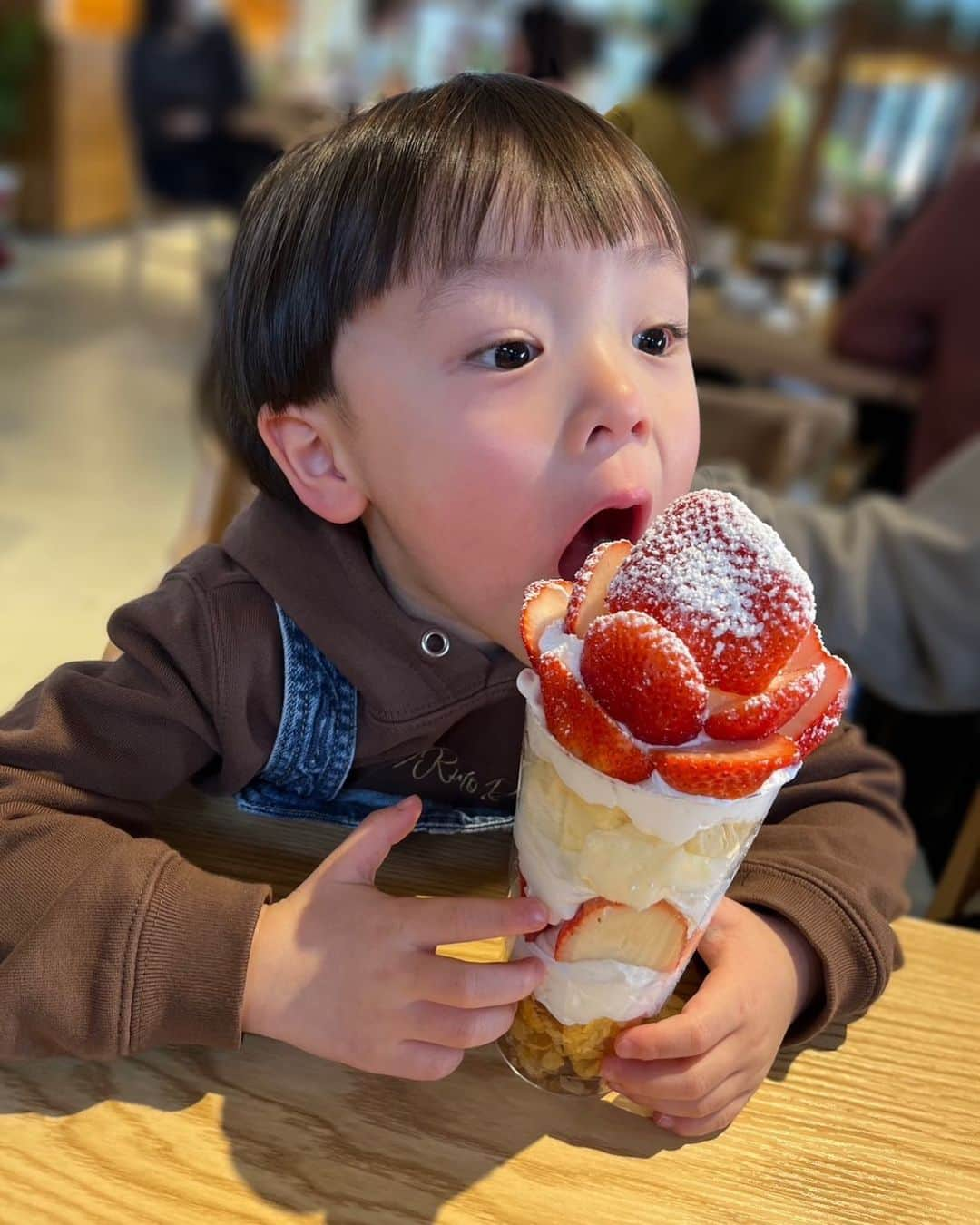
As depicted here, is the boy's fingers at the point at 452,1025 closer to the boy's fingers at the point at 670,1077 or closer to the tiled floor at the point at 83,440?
the boy's fingers at the point at 670,1077

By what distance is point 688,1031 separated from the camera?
57cm

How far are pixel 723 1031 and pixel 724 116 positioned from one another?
13.1 ft

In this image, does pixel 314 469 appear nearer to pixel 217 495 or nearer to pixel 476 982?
pixel 476 982

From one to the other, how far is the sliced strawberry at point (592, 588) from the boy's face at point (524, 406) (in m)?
0.14

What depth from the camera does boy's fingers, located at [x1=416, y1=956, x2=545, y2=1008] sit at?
548mm

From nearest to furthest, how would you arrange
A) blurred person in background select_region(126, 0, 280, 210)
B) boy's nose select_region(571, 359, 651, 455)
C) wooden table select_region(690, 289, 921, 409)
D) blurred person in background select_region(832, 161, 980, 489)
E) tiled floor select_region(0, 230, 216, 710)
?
1. boy's nose select_region(571, 359, 651, 455)
2. blurred person in background select_region(832, 161, 980, 489)
3. wooden table select_region(690, 289, 921, 409)
4. tiled floor select_region(0, 230, 216, 710)
5. blurred person in background select_region(126, 0, 280, 210)

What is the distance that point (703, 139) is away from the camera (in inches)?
154

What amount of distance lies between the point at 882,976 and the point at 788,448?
1496mm

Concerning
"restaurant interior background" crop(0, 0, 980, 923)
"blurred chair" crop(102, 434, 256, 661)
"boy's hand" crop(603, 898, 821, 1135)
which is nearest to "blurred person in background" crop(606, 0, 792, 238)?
"restaurant interior background" crop(0, 0, 980, 923)

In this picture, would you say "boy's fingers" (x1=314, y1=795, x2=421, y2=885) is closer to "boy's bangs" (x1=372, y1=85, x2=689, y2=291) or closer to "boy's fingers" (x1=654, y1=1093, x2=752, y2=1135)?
"boy's fingers" (x1=654, y1=1093, x2=752, y2=1135)

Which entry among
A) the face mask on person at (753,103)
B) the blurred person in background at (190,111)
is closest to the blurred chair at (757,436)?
the face mask on person at (753,103)

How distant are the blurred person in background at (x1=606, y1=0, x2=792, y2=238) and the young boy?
324 cm

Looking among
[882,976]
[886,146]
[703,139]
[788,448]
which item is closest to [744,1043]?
[882,976]

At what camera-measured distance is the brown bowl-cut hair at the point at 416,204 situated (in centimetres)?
70
